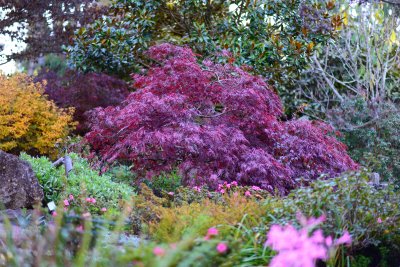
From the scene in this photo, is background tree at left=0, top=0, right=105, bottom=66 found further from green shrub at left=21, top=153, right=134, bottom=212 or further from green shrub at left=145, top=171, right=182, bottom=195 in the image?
green shrub at left=21, top=153, right=134, bottom=212

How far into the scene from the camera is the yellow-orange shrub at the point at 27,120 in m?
9.95

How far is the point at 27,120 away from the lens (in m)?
10.0

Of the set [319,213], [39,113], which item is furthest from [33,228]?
[39,113]

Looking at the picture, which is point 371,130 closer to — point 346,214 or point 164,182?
point 164,182

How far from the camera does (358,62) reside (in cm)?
1409

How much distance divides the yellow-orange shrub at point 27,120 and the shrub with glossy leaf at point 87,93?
0.63m

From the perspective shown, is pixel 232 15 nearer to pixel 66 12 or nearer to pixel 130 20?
pixel 130 20

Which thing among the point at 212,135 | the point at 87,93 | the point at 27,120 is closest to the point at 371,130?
the point at 212,135

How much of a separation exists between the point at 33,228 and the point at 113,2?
8.63 meters

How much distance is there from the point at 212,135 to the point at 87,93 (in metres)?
4.76

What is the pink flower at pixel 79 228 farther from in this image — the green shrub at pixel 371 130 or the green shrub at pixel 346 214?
the green shrub at pixel 371 130

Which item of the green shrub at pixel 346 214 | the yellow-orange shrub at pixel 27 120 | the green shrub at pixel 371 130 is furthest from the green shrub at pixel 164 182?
the green shrub at pixel 346 214

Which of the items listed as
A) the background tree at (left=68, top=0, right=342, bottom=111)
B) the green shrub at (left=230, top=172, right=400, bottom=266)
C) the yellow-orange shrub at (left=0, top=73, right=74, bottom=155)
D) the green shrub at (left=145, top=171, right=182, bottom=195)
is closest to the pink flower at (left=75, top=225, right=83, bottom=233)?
the green shrub at (left=230, top=172, right=400, bottom=266)

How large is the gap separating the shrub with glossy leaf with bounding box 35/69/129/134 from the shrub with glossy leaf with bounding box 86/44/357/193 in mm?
2968
